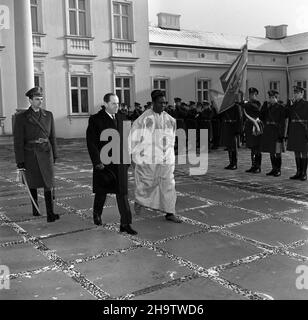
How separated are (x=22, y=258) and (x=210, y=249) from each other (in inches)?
77.8

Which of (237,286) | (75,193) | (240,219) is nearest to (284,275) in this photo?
(237,286)

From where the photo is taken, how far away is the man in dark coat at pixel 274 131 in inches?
377

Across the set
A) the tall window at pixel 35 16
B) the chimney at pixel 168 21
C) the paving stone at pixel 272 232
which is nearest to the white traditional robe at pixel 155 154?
the paving stone at pixel 272 232

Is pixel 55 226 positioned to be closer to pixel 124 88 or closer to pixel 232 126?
pixel 232 126

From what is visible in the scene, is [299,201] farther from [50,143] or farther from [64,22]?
[64,22]

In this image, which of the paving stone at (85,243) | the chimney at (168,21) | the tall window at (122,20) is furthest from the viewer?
the chimney at (168,21)

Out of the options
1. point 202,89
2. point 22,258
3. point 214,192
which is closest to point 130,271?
point 22,258

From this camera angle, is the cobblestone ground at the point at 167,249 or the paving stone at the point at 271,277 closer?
the paving stone at the point at 271,277

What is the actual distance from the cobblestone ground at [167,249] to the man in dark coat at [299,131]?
1237mm

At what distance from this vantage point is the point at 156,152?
5.84 meters

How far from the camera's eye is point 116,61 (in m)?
21.7

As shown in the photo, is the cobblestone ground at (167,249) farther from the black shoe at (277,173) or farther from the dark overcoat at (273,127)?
the dark overcoat at (273,127)

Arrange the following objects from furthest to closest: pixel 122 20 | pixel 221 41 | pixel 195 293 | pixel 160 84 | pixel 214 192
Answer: pixel 221 41
pixel 160 84
pixel 122 20
pixel 214 192
pixel 195 293
